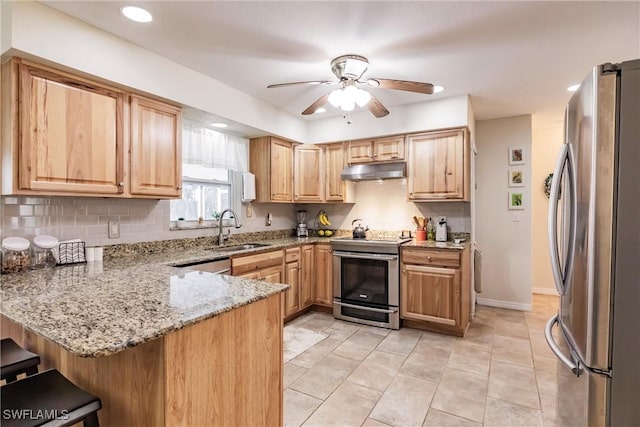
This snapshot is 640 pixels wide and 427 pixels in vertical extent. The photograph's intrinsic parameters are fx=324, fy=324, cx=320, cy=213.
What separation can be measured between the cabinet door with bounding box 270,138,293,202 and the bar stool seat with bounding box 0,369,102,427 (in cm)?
294

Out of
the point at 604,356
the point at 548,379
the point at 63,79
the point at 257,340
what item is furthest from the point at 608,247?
the point at 63,79

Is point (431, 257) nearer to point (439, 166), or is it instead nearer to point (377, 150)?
point (439, 166)

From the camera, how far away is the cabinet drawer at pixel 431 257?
127 inches

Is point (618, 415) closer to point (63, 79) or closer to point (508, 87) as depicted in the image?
point (508, 87)

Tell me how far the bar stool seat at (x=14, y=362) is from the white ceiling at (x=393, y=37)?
74.4 inches

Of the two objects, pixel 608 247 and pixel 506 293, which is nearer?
pixel 608 247

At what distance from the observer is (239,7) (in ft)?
6.27

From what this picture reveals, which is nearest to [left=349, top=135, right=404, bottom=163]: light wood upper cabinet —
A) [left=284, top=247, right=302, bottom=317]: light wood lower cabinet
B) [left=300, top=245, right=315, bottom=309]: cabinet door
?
[left=300, top=245, right=315, bottom=309]: cabinet door

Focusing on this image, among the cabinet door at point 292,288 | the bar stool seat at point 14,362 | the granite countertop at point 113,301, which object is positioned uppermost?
the granite countertop at point 113,301

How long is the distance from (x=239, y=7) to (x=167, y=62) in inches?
39.8

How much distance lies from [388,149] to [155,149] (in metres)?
2.52

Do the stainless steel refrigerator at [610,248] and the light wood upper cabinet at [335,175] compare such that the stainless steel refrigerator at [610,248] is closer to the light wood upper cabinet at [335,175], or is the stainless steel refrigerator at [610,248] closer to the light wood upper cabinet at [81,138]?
the light wood upper cabinet at [81,138]

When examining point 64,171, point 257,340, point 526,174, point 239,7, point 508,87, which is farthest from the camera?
point 526,174

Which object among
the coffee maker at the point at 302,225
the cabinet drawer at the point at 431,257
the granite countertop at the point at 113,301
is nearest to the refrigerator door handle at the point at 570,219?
the granite countertop at the point at 113,301
